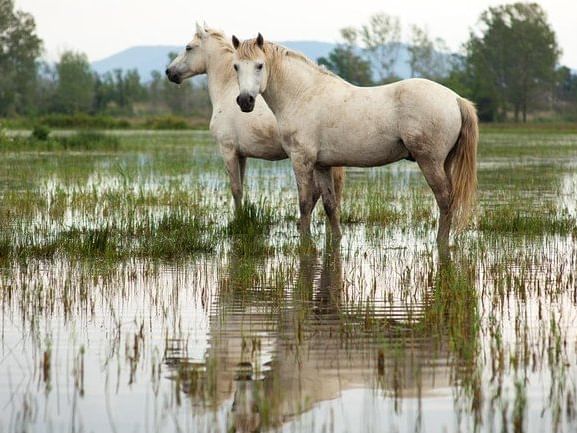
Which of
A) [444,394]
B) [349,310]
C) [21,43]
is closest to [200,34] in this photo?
[349,310]

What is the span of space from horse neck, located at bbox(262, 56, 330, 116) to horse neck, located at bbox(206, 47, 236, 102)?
5.81 feet

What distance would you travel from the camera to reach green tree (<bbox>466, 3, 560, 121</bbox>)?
78375 mm

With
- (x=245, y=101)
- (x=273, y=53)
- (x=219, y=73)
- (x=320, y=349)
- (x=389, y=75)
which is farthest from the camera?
(x=389, y=75)

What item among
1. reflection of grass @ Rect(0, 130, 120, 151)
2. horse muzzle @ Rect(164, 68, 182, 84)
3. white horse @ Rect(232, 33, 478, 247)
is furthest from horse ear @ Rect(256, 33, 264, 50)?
reflection of grass @ Rect(0, 130, 120, 151)

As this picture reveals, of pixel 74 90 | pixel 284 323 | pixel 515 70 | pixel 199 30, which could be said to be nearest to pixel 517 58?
pixel 515 70

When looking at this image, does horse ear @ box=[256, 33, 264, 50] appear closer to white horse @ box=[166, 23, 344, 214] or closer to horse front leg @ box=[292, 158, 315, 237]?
horse front leg @ box=[292, 158, 315, 237]

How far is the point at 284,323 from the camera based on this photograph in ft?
20.2

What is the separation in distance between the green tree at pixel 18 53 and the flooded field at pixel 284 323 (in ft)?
248

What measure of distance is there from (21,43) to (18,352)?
8618cm

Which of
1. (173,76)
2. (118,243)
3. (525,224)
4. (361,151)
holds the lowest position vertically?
(118,243)

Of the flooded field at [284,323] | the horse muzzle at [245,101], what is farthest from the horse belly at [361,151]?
the horse muzzle at [245,101]

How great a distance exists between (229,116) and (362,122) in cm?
226

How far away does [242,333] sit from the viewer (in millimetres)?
5770

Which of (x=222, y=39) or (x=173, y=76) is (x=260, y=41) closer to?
(x=222, y=39)
